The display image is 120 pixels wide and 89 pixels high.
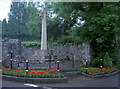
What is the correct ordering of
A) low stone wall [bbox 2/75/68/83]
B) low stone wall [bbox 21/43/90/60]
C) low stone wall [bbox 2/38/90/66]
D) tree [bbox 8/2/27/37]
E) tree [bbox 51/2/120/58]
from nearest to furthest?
1. low stone wall [bbox 2/75/68/83]
2. tree [bbox 51/2/120/58]
3. low stone wall [bbox 2/38/90/66]
4. low stone wall [bbox 21/43/90/60]
5. tree [bbox 8/2/27/37]

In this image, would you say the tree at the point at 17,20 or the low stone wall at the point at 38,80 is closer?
the low stone wall at the point at 38,80

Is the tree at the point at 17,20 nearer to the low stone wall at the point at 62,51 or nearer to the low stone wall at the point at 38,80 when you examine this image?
the low stone wall at the point at 62,51

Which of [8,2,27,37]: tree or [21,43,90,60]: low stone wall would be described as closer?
[21,43,90,60]: low stone wall

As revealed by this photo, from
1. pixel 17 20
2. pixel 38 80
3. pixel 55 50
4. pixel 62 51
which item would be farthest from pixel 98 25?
pixel 17 20

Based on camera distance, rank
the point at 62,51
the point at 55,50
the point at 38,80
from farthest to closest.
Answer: the point at 55,50 < the point at 62,51 < the point at 38,80

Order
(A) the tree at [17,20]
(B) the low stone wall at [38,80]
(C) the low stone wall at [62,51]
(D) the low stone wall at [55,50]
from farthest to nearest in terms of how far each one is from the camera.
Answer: (A) the tree at [17,20]
(C) the low stone wall at [62,51]
(D) the low stone wall at [55,50]
(B) the low stone wall at [38,80]

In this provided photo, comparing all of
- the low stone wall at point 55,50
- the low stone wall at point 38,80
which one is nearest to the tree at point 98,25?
the low stone wall at point 55,50

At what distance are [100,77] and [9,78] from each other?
18.3 feet

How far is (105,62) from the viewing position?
1326 cm

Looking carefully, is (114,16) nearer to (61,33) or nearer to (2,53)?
(2,53)

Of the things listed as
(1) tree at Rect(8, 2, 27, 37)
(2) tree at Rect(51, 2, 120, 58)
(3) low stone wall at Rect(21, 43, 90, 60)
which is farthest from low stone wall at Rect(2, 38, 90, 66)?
(1) tree at Rect(8, 2, 27, 37)

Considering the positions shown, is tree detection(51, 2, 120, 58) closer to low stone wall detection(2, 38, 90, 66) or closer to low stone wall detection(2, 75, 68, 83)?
low stone wall detection(2, 38, 90, 66)

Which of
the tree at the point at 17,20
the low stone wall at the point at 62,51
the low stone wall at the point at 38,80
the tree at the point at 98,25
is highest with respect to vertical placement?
the tree at the point at 17,20

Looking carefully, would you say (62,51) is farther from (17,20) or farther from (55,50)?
(17,20)
